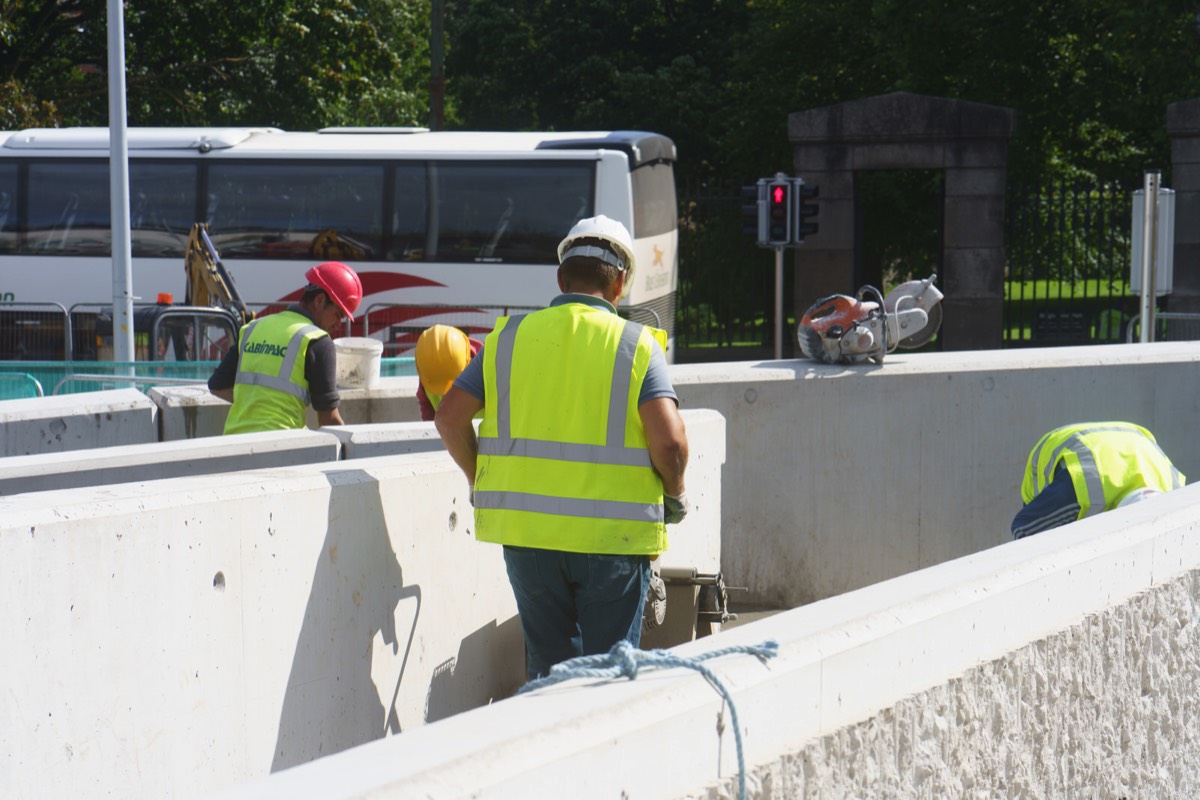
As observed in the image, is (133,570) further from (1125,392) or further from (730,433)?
(1125,392)

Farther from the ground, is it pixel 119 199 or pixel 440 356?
pixel 119 199

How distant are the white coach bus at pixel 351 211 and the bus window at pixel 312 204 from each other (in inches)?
0.8

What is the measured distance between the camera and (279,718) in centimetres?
411

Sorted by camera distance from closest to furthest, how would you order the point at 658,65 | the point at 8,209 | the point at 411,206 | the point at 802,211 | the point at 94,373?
1. the point at 94,373
2. the point at 802,211
3. the point at 411,206
4. the point at 8,209
5. the point at 658,65

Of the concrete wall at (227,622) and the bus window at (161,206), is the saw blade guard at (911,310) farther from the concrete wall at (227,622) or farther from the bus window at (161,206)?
the bus window at (161,206)

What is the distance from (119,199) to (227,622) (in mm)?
12842

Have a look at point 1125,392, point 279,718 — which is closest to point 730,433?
point 1125,392

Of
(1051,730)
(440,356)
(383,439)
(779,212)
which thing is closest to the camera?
(1051,730)

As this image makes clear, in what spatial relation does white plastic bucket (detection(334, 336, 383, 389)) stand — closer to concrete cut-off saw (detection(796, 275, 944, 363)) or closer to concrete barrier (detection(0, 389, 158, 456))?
concrete barrier (detection(0, 389, 158, 456))

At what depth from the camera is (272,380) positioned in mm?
6535

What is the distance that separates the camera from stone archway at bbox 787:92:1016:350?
20.4 metres

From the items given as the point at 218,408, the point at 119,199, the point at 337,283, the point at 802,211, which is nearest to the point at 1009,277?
the point at 802,211

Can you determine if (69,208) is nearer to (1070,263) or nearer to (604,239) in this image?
(1070,263)

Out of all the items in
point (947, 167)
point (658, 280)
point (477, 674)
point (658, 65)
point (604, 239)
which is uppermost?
point (658, 65)
